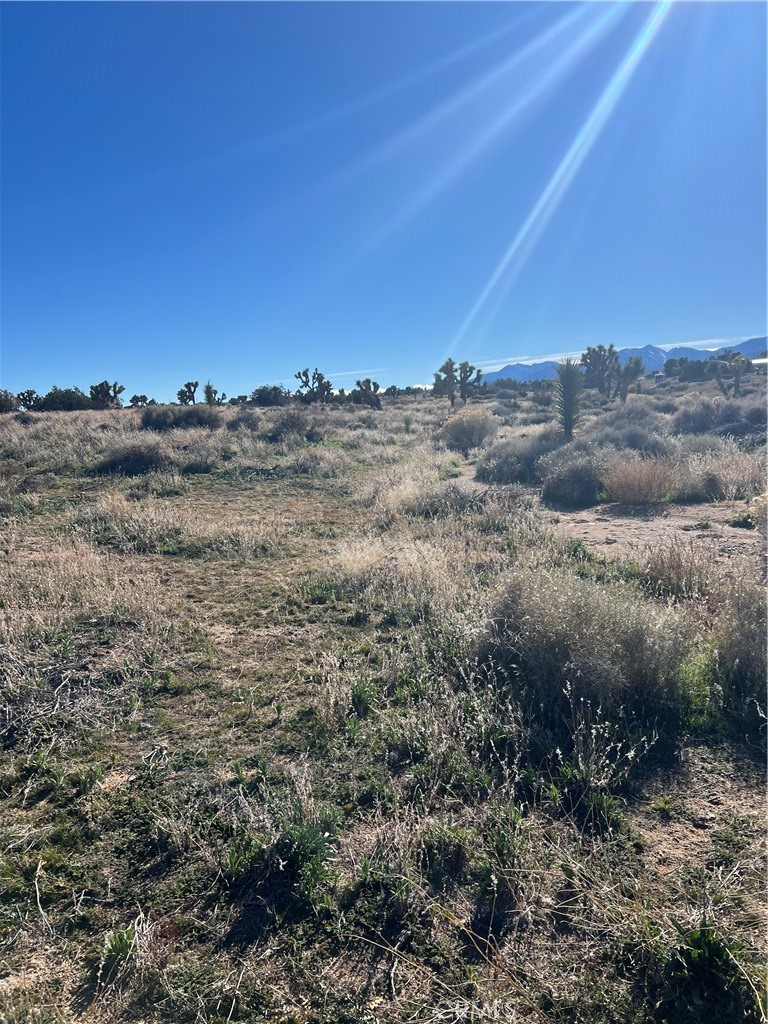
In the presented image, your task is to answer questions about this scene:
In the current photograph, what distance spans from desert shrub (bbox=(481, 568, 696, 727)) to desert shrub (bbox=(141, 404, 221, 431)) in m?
23.7

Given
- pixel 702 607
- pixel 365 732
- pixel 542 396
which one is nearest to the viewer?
pixel 365 732

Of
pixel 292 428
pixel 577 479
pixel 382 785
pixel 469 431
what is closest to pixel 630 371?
pixel 469 431

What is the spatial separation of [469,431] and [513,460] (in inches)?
284

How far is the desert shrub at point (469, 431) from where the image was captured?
22891 millimetres

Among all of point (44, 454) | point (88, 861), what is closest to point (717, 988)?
point (88, 861)

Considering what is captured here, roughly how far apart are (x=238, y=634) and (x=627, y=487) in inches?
379

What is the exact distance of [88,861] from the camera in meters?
3.10

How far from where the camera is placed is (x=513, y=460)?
16016 millimetres

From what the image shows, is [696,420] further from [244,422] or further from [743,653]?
[244,422]

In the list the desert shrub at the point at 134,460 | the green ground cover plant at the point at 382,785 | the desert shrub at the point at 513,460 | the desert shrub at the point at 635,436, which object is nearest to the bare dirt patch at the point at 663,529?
the green ground cover plant at the point at 382,785

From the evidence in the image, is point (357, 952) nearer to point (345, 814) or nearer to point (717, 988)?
point (345, 814)

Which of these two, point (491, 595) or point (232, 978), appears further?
point (491, 595)

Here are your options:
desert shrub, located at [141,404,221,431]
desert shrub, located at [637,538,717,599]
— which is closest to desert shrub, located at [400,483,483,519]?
desert shrub, located at [637,538,717,599]

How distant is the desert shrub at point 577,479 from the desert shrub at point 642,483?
1.58 ft
